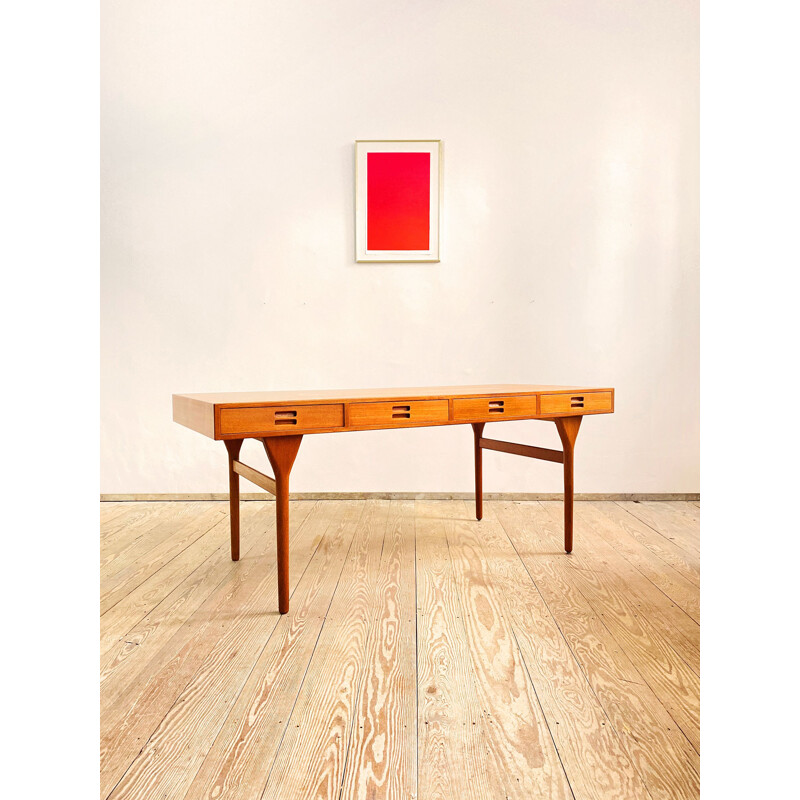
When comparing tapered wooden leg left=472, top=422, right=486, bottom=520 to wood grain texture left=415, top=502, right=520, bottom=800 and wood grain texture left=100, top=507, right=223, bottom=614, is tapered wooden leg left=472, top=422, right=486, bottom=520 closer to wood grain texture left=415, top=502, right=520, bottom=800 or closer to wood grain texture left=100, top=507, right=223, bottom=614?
wood grain texture left=415, top=502, right=520, bottom=800

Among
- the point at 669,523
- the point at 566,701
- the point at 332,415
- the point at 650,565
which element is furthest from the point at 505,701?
the point at 669,523

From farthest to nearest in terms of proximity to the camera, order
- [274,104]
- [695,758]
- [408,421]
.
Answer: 1. [274,104]
2. [408,421]
3. [695,758]

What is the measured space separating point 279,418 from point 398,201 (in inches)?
76.6

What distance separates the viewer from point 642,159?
11.0 feet

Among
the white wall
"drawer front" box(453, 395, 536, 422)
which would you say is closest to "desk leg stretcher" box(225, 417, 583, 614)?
"drawer front" box(453, 395, 536, 422)

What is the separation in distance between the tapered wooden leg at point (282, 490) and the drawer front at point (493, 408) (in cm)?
62

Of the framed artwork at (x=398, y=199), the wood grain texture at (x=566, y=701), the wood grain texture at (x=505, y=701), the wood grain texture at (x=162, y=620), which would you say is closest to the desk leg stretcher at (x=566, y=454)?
the wood grain texture at (x=566, y=701)

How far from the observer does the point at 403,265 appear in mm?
3350

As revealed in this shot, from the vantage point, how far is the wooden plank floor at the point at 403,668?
1.09 meters

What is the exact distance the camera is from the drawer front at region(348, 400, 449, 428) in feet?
6.33

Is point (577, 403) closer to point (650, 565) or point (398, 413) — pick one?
point (650, 565)
